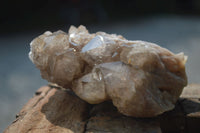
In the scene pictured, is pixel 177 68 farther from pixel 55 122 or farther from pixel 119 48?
pixel 55 122

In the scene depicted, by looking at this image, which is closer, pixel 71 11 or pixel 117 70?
pixel 117 70

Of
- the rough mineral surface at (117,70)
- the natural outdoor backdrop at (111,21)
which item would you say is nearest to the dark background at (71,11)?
the natural outdoor backdrop at (111,21)

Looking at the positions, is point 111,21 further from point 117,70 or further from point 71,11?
point 117,70

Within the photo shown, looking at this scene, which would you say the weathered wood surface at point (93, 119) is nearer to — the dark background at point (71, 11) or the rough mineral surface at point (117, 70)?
the rough mineral surface at point (117, 70)

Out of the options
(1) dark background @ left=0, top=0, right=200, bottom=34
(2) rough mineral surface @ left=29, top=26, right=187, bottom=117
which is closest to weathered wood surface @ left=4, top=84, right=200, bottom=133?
(2) rough mineral surface @ left=29, top=26, right=187, bottom=117

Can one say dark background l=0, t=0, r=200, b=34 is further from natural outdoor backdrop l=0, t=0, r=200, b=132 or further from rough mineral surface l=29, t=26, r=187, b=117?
rough mineral surface l=29, t=26, r=187, b=117

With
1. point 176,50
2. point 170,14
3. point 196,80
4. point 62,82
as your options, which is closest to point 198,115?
point 62,82

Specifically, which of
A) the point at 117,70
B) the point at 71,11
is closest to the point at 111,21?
the point at 71,11
